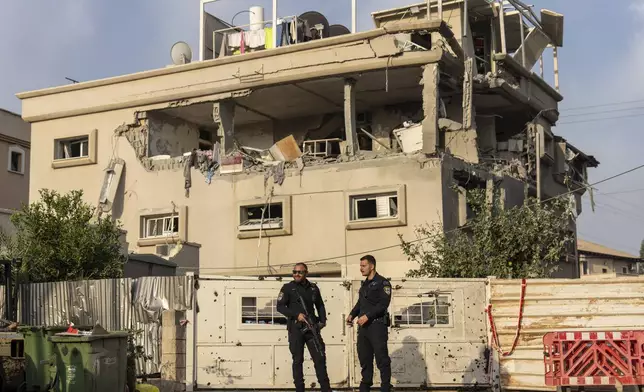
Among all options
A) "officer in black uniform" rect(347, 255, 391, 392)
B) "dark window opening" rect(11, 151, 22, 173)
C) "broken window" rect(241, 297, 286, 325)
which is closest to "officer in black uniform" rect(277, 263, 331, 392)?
"officer in black uniform" rect(347, 255, 391, 392)

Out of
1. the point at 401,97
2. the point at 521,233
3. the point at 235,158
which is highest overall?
the point at 401,97

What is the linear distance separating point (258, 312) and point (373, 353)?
11.3 ft

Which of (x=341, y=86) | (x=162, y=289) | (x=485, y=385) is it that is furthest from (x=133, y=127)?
(x=485, y=385)

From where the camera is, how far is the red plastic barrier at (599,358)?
12.8m

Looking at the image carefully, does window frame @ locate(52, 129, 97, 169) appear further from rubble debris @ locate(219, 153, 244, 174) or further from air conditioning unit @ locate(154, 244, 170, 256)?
air conditioning unit @ locate(154, 244, 170, 256)

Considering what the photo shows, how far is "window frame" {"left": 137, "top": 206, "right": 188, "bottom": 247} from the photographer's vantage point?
94.5 ft

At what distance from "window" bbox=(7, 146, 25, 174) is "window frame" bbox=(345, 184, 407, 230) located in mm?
20916

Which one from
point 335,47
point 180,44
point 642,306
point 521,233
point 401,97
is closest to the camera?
point 642,306

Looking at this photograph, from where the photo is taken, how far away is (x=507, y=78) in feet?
99.3

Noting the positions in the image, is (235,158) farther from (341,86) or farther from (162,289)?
(162,289)

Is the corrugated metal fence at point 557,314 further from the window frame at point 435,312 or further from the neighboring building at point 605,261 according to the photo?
the neighboring building at point 605,261

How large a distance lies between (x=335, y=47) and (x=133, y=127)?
26.1 feet

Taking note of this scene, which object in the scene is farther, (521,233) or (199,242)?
(199,242)

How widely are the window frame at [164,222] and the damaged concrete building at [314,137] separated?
0.16 ft
